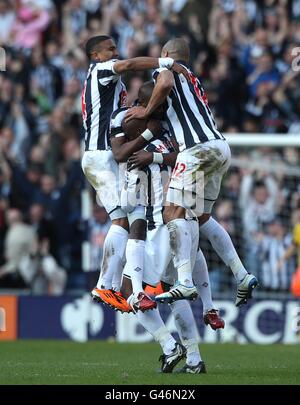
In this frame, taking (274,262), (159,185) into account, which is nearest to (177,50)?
(159,185)

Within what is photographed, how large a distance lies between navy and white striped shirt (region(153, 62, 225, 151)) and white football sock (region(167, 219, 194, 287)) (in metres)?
0.72

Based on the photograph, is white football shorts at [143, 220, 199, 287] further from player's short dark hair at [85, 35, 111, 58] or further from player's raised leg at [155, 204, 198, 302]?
player's short dark hair at [85, 35, 111, 58]

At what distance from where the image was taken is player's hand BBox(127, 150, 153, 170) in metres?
10.9

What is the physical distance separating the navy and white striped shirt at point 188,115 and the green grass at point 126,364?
7.12 ft

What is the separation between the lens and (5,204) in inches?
789

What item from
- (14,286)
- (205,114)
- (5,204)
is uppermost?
(205,114)

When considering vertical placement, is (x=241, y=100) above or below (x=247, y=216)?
above

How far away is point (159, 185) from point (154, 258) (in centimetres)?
81

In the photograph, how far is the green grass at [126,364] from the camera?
966cm
